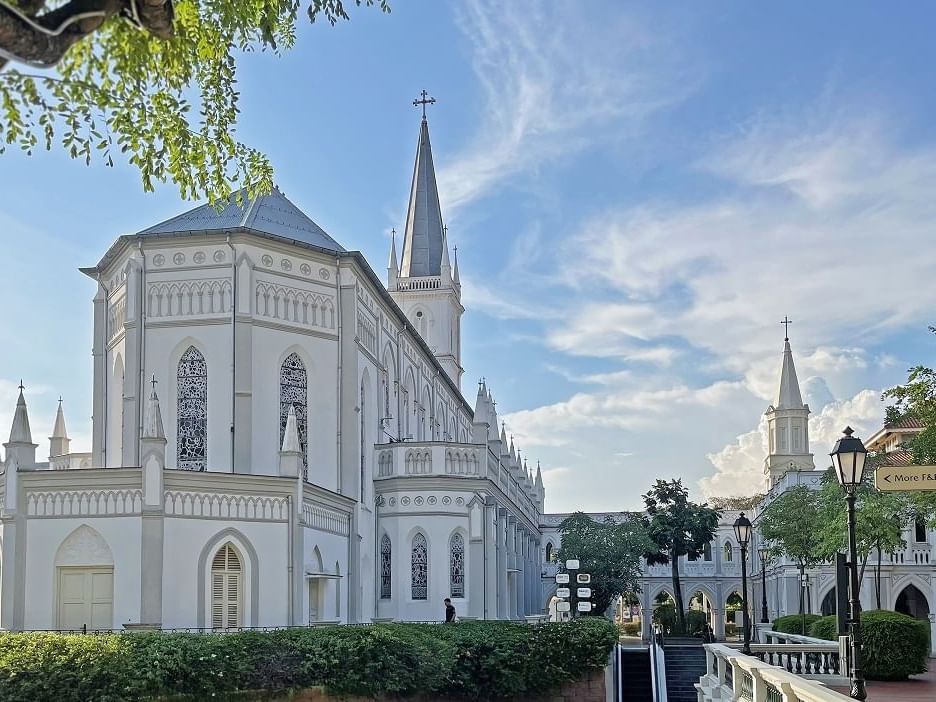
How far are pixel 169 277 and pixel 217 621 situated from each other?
11031mm

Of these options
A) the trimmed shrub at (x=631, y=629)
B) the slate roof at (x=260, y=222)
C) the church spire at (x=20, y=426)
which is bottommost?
the trimmed shrub at (x=631, y=629)

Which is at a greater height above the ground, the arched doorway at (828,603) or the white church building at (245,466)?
the white church building at (245,466)

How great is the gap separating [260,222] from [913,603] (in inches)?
1614

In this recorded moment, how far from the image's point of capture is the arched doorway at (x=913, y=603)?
59.4 m

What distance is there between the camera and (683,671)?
4294 centimetres

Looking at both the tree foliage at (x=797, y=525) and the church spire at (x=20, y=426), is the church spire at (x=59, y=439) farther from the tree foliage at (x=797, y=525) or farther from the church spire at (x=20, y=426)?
the tree foliage at (x=797, y=525)

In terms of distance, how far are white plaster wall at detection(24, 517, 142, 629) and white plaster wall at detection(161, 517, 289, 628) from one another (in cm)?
72

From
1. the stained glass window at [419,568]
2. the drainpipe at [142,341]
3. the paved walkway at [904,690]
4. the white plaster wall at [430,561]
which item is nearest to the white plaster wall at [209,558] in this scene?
the drainpipe at [142,341]

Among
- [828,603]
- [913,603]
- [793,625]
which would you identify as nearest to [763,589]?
[793,625]

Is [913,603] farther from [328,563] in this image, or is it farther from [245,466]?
[245,466]

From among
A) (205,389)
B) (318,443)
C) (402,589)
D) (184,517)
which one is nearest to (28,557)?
(184,517)

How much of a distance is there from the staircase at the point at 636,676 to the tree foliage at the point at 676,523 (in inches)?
976

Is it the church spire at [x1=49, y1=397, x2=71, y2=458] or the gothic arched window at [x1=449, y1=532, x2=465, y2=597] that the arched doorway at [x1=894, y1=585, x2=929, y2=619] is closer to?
the gothic arched window at [x1=449, y1=532, x2=465, y2=597]

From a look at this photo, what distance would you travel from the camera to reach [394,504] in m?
38.7
